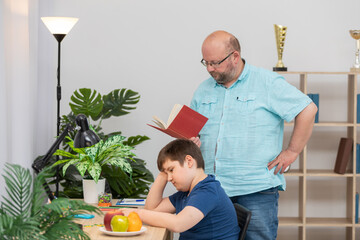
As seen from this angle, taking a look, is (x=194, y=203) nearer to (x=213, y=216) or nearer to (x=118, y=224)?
(x=213, y=216)

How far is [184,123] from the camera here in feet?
8.82

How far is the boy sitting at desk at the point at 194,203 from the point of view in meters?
2.12

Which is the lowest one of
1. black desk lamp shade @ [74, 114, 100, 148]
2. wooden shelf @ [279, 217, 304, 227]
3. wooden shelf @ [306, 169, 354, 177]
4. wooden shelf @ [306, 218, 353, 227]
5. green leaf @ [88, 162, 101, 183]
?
wooden shelf @ [306, 218, 353, 227]

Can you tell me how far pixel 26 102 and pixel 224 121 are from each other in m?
1.57

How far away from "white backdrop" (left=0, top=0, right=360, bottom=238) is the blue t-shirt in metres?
2.24

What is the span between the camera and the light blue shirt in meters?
2.76

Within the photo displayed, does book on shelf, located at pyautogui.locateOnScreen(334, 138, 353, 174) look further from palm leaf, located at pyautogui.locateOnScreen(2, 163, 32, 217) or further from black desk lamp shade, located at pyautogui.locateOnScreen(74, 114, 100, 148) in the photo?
palm leaf, located at pyautogui.locateOnScreen(2, 163, 32, 217)

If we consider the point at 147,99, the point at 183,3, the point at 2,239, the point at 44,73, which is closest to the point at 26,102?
the point at 44,73

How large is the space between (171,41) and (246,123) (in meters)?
1.79

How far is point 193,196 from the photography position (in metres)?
2.15

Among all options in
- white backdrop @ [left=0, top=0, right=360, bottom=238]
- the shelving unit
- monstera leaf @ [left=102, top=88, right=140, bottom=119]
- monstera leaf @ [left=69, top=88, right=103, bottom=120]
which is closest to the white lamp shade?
monstera leaf @ [left=69, top=88, right=103, bottom=120]

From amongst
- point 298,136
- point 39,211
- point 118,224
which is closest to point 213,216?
point 118,224

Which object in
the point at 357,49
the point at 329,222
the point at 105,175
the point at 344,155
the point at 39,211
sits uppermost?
the point at 357,49

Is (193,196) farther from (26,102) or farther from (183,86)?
(183,86)
